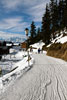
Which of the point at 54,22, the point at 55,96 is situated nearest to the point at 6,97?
the point at 55,96

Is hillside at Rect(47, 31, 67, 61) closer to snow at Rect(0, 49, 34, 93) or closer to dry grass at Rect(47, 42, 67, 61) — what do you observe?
dry grass at Rect(47, 42, 67, 61)

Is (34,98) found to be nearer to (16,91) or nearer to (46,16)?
(16,91)

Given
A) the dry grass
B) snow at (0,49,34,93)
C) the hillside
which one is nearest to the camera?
snow at (0,49,34,93)

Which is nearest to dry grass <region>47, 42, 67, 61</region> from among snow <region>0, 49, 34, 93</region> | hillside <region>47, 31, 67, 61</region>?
hillside <region>47, 31, 67, 61</region>

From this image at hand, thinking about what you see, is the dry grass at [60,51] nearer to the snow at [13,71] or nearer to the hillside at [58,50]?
the hillside at [58,50]

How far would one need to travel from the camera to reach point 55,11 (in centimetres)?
4681

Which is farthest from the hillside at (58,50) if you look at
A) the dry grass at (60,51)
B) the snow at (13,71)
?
the snow at (13,71)

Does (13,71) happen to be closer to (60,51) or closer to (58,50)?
(60,51)

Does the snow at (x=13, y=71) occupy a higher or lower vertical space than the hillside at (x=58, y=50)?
lower

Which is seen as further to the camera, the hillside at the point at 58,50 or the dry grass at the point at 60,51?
the hillside at the point at 58,50

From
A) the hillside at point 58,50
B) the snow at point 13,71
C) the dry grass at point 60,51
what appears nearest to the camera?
the snow at point 13,71

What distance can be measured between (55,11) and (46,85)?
45.7 m

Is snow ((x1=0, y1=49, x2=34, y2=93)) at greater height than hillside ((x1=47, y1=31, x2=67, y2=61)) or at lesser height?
lesser

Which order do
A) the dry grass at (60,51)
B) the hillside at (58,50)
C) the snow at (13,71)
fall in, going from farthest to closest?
the hillside at (58,50) < the dry grass at (60,51) < the snow at (13,71)
